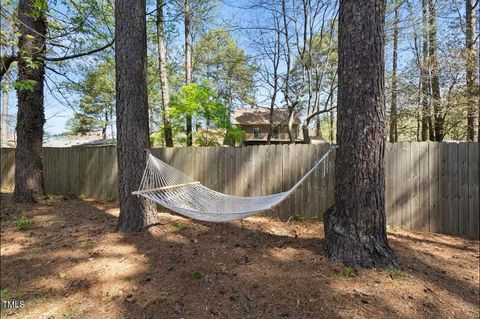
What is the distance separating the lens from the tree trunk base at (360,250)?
2275mm

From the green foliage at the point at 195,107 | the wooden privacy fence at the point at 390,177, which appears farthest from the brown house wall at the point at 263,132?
the wooden privacy fence at the point at 390,177

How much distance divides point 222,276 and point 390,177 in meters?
2.61

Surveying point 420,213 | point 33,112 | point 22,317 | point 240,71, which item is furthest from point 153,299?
point 240,71

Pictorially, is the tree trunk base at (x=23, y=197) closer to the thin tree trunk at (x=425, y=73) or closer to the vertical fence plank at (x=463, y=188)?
the vertical fence plank at (x=463, y=188)

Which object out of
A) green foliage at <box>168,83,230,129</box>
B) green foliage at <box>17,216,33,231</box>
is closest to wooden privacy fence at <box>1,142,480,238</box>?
green foliage at <box>17,216,33,231</box>

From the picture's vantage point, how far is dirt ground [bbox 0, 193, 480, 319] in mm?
1948

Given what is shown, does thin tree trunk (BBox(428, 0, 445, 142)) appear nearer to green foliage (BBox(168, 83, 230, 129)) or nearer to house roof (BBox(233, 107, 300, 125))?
green foliage (BBox(168, 83, 230, 129))

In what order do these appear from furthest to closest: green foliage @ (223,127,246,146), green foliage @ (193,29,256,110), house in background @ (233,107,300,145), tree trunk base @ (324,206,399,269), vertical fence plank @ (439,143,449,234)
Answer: house in background @ (233,107,300,145) < green foliage @ (193,29,256,110) < green foliage @ (223,127,246,146) < vertical fence plank @ (439,143,449,234) < tree trunk base @ (324,206,399,269)

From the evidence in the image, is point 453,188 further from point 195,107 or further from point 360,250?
point 195,107

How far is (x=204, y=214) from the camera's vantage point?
2590 millimetres

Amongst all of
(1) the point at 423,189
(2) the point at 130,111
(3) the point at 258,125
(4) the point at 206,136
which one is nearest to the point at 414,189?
(1) the point at 423,189

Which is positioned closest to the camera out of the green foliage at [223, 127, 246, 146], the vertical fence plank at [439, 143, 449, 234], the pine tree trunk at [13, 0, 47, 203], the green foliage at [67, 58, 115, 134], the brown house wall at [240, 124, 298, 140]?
the vertical fence plank at [439, 143, 449, 234]

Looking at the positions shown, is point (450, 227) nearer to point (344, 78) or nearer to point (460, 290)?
point (460, 290)

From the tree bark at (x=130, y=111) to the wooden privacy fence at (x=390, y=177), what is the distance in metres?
1.64
